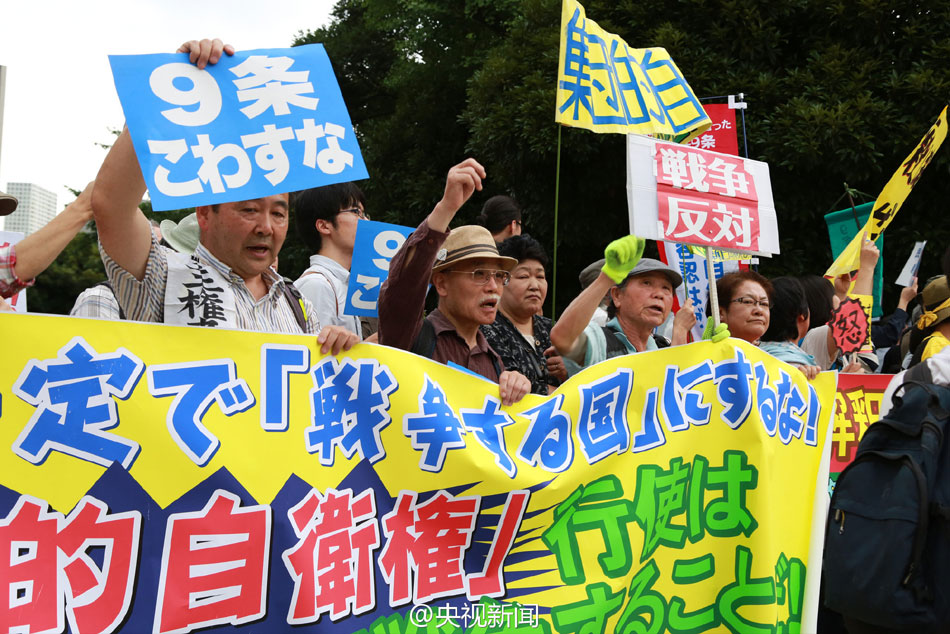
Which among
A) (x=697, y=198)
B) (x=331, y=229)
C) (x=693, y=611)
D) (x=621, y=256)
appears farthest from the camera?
(x=331, y=229)

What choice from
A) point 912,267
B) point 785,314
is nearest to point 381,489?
point 785,314

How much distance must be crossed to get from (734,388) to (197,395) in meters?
1.85

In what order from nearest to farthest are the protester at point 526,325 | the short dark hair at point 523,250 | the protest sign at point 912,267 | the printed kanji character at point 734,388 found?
the printed kanji character at point 734,388 < the protester at point 526,325 < the short dark hair at point 523,250 < the protest sign at point 912,267

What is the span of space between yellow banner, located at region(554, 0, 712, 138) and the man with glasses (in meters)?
0.99

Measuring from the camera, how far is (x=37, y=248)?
3037 millimetres

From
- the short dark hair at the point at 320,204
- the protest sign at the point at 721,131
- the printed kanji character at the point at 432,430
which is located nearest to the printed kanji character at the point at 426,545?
the printed kanji character at the point at 432,430

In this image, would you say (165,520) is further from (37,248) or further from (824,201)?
(824,201)

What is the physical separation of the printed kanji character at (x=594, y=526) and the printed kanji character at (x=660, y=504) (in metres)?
0.05

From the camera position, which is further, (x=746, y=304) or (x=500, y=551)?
(x=746, y=304)

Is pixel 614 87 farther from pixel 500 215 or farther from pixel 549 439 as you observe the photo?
pixel 549 439

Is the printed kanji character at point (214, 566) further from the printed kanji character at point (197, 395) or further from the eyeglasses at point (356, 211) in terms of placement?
the eyeglasses at point (356, 211)

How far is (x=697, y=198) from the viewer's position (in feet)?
11.2

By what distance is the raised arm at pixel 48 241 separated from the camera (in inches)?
119

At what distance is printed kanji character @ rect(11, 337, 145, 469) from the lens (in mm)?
2148
